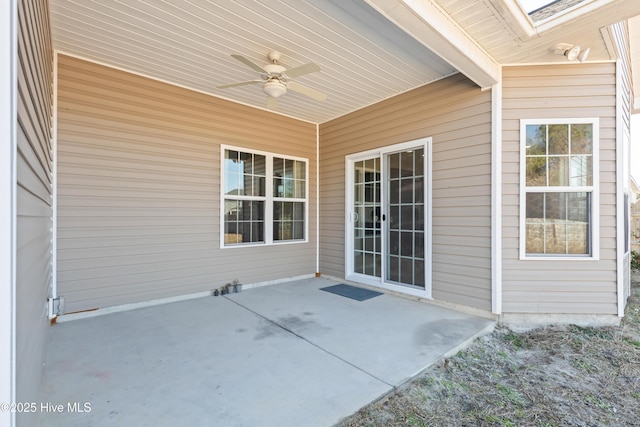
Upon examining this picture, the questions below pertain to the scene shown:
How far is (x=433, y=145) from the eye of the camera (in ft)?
12.8

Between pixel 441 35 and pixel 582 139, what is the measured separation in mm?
2096

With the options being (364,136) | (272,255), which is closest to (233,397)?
(272,255)

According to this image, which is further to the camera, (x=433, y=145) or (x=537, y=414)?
(x=433, y=145)

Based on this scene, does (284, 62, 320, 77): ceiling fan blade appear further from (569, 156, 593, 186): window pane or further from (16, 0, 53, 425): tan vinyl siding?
(569, 156, 593, 186): window pane

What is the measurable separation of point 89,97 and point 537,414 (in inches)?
197

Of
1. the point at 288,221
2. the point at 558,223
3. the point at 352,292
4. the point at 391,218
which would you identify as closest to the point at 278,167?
the point at 288,221

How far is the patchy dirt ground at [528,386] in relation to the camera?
6.03ft

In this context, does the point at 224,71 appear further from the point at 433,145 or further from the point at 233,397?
the point at 233,397

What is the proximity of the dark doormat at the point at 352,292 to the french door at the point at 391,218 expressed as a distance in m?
0.19

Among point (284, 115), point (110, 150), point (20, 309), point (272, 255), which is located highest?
point (284, 115)

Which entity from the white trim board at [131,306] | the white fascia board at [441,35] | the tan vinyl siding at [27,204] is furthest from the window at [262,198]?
the white fascia board at [441,35]

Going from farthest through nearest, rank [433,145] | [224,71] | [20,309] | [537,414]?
[433,145] → [224,71] → [537,414] → [20,309]

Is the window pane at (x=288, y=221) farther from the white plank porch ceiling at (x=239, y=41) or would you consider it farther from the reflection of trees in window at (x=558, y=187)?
the reflection of trees in window at (x=558, y=187)

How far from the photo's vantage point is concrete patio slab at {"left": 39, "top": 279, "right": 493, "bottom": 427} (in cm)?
181
